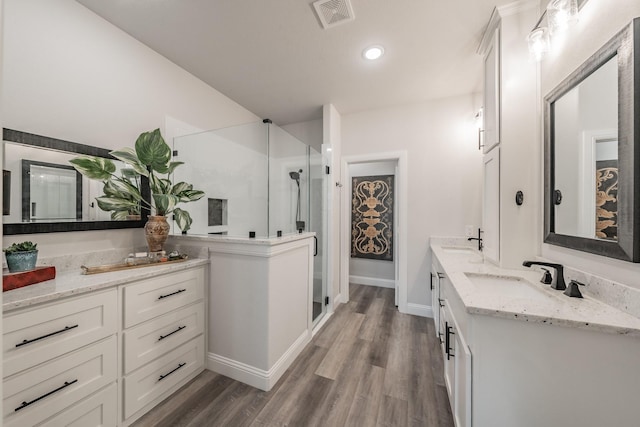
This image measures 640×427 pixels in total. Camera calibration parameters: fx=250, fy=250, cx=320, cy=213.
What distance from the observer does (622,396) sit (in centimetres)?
97

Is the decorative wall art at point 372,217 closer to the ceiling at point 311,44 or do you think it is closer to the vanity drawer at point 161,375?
the ceiling at point 311,44

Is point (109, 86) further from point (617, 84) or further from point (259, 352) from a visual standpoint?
point (617, 84)

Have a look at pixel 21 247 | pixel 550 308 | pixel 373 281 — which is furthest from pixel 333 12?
pixel 373 281

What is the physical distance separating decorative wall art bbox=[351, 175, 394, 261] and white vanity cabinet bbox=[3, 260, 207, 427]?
2.80 metres

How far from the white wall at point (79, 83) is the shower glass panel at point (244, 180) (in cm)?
40

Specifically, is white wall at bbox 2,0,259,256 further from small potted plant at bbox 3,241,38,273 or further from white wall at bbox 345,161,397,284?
white wall at bbox 345,161,397,284

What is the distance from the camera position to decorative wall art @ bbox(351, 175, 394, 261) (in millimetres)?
4051

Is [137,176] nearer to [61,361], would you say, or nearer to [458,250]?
[61,361]

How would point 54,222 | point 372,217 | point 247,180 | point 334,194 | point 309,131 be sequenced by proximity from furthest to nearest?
point 372,217, point 309,131, point 334,194, point 247,180, point 54,222

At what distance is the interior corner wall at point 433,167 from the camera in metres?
2.88

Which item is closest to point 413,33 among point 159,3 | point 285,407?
point 159,3

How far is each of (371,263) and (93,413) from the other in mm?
3575

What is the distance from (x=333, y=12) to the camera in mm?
1764

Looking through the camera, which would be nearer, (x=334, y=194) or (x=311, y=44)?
(x=311, y=44)
